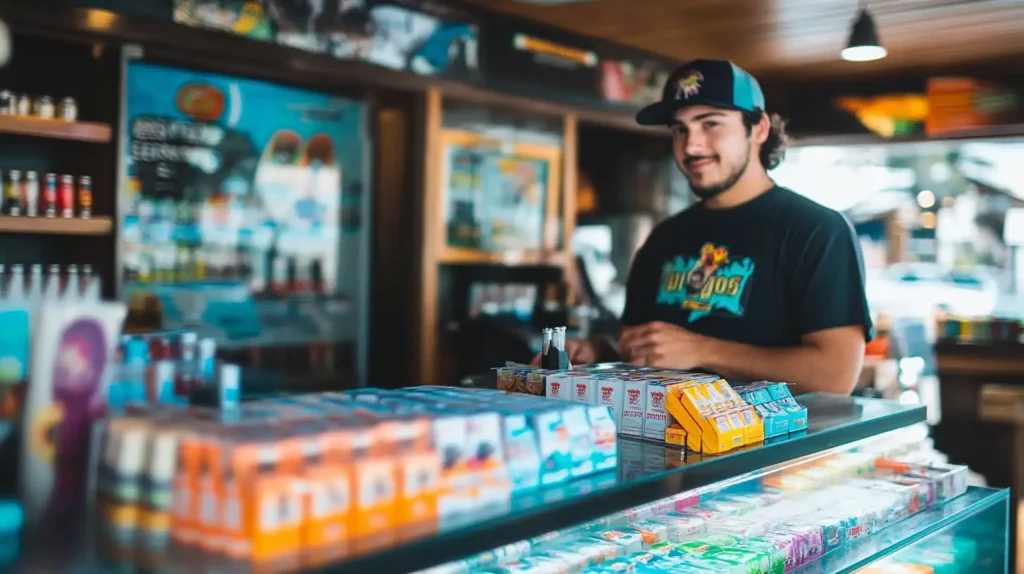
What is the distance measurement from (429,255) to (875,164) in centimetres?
492

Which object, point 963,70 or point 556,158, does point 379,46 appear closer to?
point 556,158

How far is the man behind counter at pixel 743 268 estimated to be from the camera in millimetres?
2436

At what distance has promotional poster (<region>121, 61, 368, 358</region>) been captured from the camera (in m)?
3.83

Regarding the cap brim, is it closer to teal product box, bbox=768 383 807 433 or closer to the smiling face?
the smiling face

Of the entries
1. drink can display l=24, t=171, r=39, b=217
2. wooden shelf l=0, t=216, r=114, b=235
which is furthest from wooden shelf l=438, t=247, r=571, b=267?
drink can display l=24, t=171, r=39, b=217

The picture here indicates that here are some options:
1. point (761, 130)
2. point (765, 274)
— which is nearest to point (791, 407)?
point (765, 274)

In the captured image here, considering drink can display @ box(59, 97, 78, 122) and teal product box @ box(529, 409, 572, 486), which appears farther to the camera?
drink can display @ box(59, 97, 78, 122)

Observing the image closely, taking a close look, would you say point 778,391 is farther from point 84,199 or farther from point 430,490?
point 84,199

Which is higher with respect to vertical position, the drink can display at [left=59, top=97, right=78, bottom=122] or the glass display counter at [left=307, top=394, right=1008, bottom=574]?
the drink can display at [left=59, top=97, right=78, bottom=122]

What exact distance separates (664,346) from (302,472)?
1.36 m

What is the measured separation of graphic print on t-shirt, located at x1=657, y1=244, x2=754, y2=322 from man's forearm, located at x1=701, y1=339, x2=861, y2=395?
0.20 meters

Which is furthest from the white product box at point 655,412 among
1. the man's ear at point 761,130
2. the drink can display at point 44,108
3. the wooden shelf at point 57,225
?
the drink can display at point 44,108

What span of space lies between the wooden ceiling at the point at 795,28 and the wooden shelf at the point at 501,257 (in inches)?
51.1

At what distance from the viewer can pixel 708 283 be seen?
2699 mm
